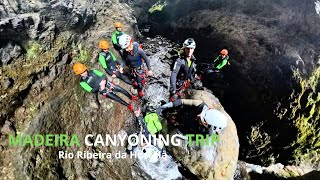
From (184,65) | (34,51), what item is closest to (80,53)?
(34,51)

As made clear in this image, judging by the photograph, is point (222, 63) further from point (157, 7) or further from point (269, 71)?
point (157, 7)

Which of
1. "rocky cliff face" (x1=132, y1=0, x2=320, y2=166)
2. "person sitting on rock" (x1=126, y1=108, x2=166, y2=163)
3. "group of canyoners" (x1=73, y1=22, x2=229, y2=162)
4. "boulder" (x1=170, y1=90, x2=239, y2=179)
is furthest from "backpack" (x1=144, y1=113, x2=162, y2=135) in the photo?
"rocky cliff face" (x1=132, y1=0, x2=320, y2=166)

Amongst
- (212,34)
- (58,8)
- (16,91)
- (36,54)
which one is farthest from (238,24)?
(16,91)

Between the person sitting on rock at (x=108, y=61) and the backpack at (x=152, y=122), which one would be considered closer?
the backpack at (x=152, y=122)

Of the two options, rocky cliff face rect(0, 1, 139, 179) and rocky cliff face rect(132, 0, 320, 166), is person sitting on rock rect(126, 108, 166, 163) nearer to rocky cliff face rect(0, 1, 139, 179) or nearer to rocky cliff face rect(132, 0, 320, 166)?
rocky cliff face rect(0, 1, 139, 179)

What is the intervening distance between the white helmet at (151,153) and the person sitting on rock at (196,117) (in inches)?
46.3

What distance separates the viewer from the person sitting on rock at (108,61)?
8539 millimetres

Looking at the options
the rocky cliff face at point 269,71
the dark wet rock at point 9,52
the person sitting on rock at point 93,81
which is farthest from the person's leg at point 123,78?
the rocky cliff face at point 269,71

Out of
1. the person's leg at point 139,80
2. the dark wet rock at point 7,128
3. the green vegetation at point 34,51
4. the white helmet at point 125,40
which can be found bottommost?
the person's leg at point 139,80

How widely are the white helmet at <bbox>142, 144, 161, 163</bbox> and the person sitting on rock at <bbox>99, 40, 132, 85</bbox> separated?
9.58 ft

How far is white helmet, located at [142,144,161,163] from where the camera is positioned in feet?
27.9

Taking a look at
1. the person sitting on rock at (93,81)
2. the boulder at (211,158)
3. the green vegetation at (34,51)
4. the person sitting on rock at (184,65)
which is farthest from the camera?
the green vegetation at (34,51)

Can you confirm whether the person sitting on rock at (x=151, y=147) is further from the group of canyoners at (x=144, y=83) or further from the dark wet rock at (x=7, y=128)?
the dark wet rock at (x=7, y=128)

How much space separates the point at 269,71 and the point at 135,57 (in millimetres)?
6130
